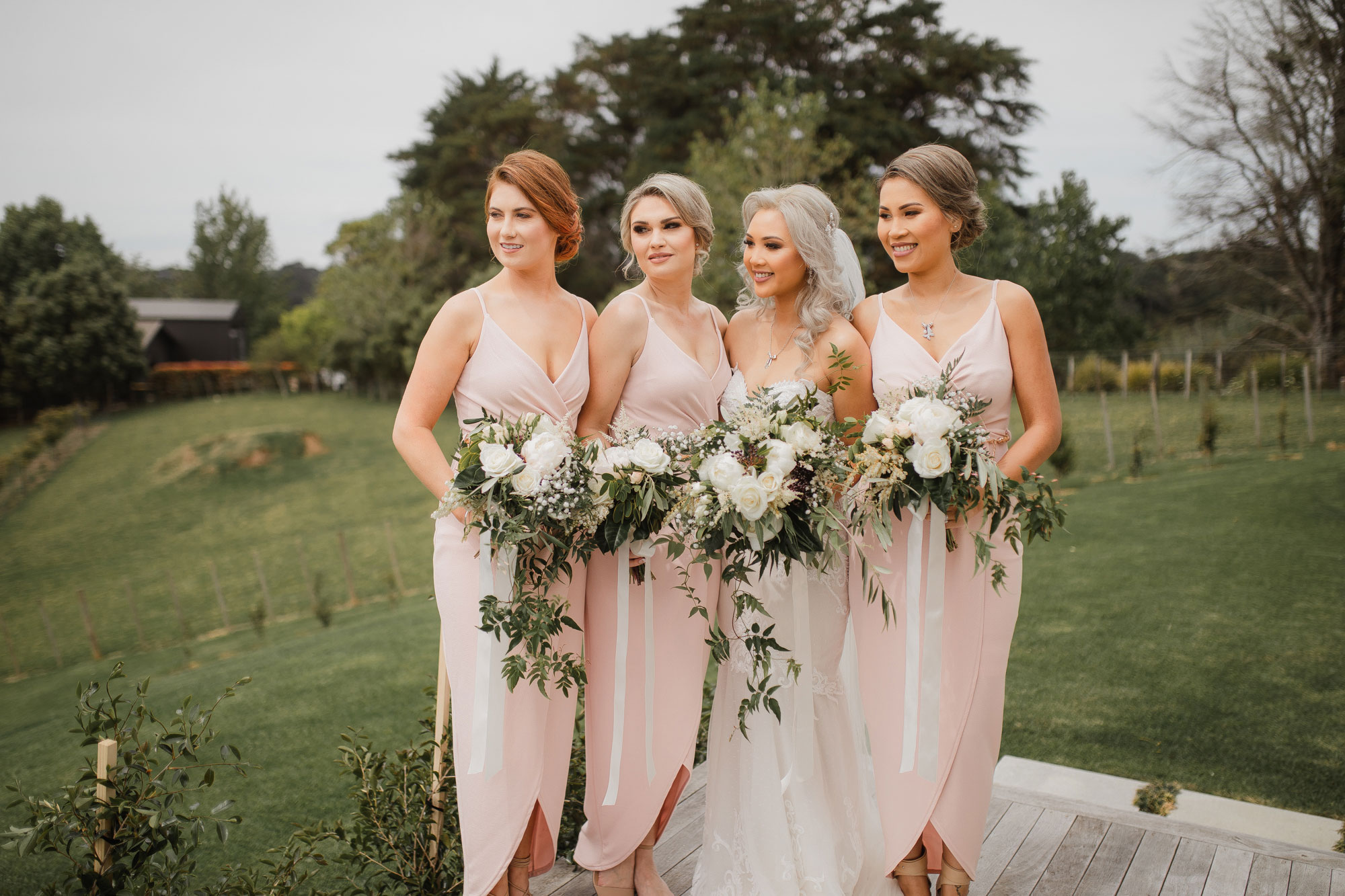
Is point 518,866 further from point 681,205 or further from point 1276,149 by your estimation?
point 1276,149

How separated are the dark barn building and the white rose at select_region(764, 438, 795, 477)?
143ft

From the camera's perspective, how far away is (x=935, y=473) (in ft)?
7.77

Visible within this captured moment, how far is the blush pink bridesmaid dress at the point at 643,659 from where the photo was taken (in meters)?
2.98

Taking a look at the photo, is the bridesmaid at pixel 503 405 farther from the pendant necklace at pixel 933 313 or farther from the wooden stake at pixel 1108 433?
the wooden stake at pixel 1108 433

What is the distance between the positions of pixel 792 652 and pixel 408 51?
126 ft

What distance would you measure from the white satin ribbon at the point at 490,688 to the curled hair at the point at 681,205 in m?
1.22

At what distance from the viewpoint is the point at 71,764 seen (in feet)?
23.1

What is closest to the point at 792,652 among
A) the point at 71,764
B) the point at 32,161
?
the point at 71,764

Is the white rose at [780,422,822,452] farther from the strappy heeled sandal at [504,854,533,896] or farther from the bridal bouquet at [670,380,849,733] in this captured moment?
the strappy heeled sandal at [504,854,533,896]

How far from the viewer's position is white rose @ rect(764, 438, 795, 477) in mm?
2369

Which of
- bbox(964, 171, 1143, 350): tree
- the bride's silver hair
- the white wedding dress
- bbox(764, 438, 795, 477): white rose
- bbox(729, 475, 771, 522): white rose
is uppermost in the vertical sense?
bbox(964, 171, 1143, 350): tree

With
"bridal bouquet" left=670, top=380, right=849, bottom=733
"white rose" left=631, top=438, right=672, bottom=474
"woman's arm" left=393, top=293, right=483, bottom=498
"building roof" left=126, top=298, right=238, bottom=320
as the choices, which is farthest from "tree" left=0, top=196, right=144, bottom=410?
"bridal bouquet" left=670, top=380, right=849, bottom=733

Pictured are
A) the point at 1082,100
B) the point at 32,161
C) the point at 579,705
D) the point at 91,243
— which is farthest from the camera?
the point at 91,243

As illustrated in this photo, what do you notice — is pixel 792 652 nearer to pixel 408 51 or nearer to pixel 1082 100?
pixel 1082 100
